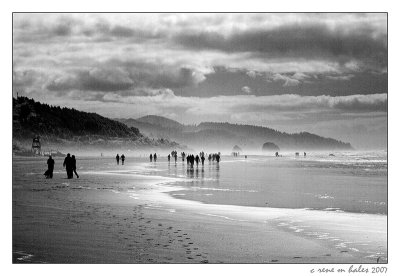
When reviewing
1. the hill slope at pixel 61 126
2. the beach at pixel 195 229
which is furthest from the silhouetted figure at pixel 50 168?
the beach at pixel 195 229

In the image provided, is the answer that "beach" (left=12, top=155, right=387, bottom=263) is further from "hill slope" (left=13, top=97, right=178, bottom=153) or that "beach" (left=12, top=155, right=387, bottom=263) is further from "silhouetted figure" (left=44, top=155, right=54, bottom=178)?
"silhouetted figure" (left=44, top=155, right=54, bottom=178)

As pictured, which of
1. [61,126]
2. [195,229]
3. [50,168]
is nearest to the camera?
[195,229]

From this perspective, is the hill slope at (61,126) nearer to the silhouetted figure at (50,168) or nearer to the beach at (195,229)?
the silhouetted figure at (50,168)

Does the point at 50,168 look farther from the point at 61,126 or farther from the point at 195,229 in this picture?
the point at 195,229

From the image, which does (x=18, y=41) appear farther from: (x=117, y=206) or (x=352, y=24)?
(x=352, y=24)

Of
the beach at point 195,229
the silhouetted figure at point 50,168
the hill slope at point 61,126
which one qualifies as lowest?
the beach at point 195,229

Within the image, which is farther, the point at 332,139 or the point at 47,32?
the point at 332,139

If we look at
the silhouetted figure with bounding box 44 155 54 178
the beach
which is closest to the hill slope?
the silhouetted figure with bounding box 44 155 54 178

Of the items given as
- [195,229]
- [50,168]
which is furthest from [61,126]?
[195,229]

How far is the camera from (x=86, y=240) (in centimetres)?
1080
